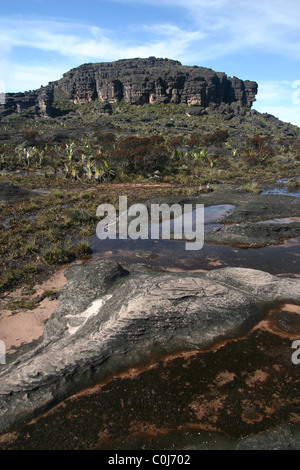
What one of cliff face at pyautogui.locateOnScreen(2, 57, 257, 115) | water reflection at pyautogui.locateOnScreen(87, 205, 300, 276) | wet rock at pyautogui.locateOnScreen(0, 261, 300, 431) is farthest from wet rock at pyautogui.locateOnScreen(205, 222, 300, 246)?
cliff face at pyautogui.locateOnScreen(2, 57, 257, 115)

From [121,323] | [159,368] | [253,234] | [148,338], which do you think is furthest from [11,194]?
[159,368]

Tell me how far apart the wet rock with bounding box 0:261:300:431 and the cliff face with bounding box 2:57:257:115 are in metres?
109

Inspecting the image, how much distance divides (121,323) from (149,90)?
116237 millimetres

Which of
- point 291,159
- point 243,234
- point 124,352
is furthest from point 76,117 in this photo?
point 124,352

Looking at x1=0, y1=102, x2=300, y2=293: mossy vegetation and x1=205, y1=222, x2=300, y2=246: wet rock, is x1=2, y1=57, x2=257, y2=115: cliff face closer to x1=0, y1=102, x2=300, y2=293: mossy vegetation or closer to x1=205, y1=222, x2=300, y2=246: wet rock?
x1=0, y1=102, x2=300, y2=293: mossy vegetation

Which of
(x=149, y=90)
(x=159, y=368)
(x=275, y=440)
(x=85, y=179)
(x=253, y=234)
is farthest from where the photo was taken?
(x=149, y=90)

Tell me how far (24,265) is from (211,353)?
798 cm

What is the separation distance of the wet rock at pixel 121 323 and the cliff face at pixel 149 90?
358ft

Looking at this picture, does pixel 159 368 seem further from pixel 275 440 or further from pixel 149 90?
pixel 149 90

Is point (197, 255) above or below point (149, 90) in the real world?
below

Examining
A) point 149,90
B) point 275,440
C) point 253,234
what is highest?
point 149,90

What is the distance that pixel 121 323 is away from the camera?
655 cm

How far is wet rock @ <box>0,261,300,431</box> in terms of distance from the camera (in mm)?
5516

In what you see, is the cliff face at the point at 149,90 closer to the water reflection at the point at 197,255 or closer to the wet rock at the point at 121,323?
the water reflection at the point at 197,255
